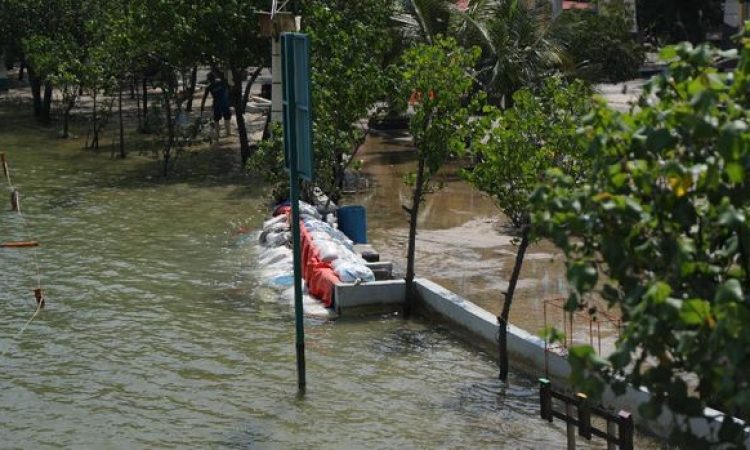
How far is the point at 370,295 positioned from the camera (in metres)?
15.2

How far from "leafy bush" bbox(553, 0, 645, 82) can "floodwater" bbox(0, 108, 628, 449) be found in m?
12.3

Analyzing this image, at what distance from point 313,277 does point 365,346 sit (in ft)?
7.44

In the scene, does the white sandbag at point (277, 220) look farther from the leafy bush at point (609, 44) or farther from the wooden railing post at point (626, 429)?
the leafy bush at point (609, 44)

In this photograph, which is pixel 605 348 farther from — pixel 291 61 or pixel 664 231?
pixel 664 231

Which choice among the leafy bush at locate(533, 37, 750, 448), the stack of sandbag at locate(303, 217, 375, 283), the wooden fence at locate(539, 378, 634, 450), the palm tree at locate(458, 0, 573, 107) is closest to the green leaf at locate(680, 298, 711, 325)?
the leafy bush at locate(533, 37, 750, 448)

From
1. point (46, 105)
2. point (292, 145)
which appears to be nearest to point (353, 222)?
point (292, 145)

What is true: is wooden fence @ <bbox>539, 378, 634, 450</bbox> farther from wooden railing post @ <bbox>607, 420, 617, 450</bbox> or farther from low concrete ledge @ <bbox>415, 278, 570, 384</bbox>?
low concrete ledge @ <bbox>415, 278, 570, 384</bbox>

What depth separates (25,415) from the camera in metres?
11.5

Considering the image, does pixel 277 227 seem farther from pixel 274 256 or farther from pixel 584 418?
pixel 584 418

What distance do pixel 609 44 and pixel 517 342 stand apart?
22396mm

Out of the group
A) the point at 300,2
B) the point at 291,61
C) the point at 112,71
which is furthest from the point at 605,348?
the point at 112,71

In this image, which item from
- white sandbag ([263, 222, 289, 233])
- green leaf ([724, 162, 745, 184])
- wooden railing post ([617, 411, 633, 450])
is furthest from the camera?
white sandbag ([263, 222, 289, 233])

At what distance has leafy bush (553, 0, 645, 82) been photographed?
31094 mm

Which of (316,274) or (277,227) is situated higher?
(277,227)
